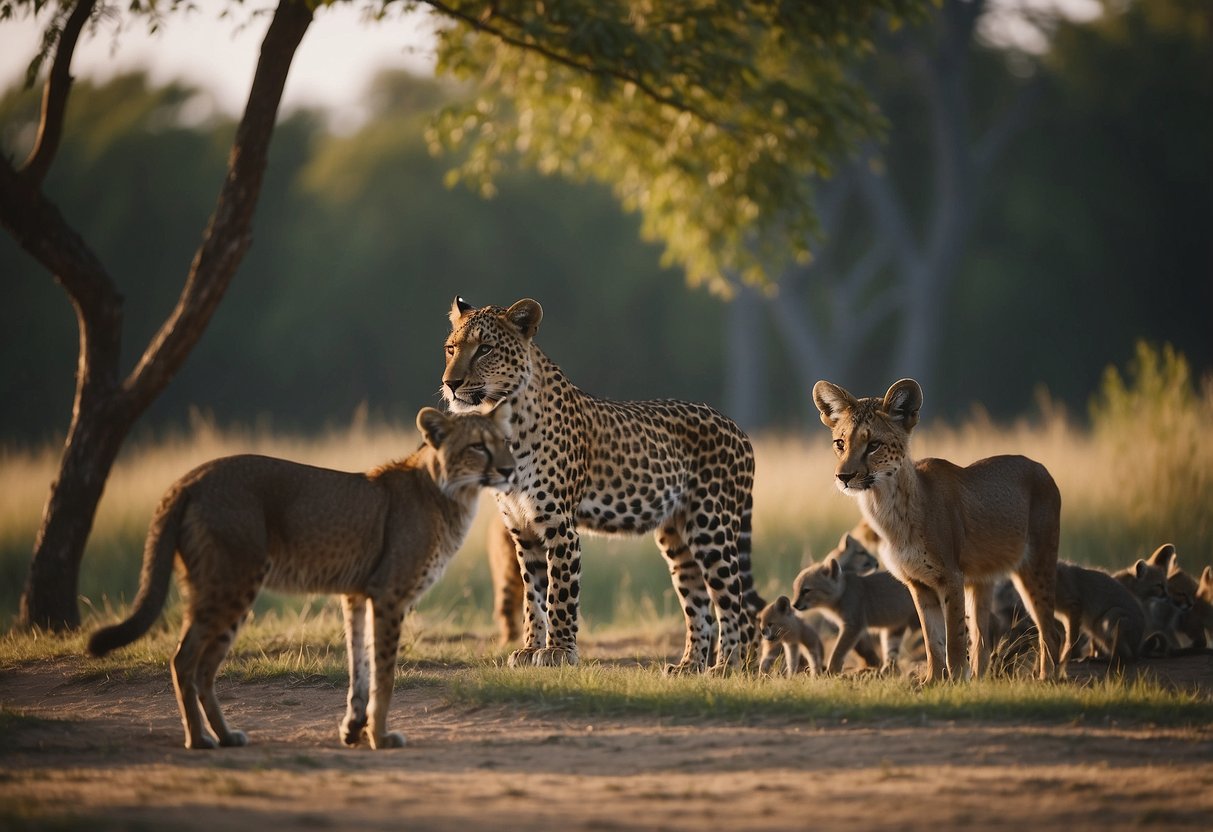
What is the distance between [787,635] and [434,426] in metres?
3.79

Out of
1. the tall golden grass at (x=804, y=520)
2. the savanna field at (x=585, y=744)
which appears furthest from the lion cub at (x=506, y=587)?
the tall golden grass at (x=804, y=520)

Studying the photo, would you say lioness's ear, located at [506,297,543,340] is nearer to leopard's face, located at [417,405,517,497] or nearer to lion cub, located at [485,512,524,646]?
lion cub, located at [485,512,524,646]

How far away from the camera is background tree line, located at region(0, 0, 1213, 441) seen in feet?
117

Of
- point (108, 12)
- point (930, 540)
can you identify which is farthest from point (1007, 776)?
point (108, 12)

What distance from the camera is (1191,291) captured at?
38156 millimetres

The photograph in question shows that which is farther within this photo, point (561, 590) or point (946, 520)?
point (561, 590)

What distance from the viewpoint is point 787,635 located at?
33.7 ft

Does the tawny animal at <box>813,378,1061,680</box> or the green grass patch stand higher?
the tawny animal at <box>813,378,1061,680</box>

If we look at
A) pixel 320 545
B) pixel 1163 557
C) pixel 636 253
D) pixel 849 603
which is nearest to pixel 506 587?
pixel 849 603

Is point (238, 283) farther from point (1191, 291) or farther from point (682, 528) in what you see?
point (682, 528)

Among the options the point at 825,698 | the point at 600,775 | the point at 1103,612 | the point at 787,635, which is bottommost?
the point at 600,775

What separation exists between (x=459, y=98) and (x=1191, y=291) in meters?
19.2

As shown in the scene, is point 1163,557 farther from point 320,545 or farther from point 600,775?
point 320,545

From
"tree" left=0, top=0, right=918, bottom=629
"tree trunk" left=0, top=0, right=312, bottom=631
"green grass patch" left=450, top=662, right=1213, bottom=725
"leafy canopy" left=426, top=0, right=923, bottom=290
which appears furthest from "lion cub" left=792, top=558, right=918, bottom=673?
"tree trunk" left=0, top=0, right=312, bottom=631
